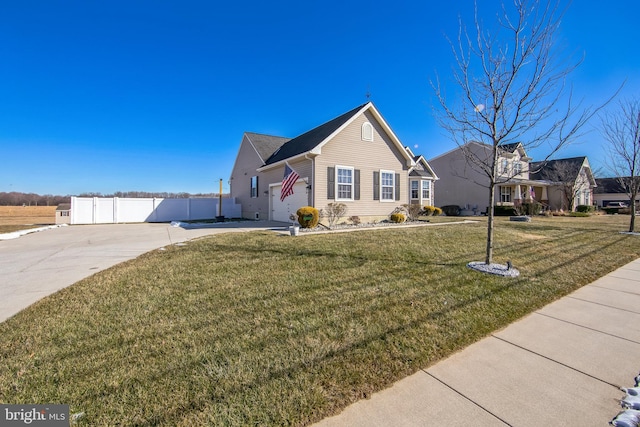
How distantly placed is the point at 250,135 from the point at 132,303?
17547mm

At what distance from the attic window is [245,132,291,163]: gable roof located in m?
7.10

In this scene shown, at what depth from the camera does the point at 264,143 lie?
19562mm

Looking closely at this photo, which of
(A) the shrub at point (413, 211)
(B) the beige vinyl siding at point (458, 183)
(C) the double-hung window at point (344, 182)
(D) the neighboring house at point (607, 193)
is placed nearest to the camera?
(C) the double-hung window at point (344, 182)

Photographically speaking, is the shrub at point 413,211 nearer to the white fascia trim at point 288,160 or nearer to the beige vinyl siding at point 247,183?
the white fascia trim at point 288,160

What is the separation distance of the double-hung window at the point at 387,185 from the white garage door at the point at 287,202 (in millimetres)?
4256

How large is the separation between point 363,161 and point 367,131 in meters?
1.58

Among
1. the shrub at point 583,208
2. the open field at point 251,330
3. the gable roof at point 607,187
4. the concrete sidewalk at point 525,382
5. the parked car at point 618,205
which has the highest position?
the gable roof at point 607,187

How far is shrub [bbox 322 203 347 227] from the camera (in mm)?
12484

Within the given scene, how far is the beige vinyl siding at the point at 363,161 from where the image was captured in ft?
42.0

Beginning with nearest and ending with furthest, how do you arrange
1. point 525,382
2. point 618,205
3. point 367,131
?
point 525,382, point 367,131, point 618,205

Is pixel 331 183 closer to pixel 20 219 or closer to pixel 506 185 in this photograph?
pixel 506 185

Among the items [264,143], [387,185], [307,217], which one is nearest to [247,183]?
[264,143]

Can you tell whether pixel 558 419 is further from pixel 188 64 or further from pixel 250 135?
pixel 250 135

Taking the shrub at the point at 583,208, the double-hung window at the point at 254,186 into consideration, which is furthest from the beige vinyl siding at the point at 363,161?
the shrub at the point at 583,208
